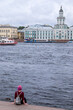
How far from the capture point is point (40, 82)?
547 inches

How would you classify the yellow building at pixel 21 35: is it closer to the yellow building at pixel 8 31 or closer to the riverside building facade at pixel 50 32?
the yellow building at pixel 8 31

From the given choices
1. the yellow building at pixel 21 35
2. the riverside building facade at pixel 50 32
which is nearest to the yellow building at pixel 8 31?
the yellow building at pixel 21 35

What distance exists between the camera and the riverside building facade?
115 metres

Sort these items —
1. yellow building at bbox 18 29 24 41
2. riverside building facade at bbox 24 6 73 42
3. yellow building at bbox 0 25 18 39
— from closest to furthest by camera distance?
riverside building facade at bbox 24 6 73 42
yellow building at bbox 0 25 18 39
yellow building at bbox 18 29 24 41

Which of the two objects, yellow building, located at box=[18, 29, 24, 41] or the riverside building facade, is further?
yellow building, located at box=[18, 29, 24, 41]

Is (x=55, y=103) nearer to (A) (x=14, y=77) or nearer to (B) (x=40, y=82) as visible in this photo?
(B) (x=40, y=82)

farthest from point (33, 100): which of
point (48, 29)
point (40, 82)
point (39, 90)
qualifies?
point (48, 29)

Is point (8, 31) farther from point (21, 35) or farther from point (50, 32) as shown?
point (50, 32)

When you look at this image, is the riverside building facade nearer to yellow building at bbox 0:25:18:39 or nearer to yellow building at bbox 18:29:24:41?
yellow building at bbox 0:25:18:39

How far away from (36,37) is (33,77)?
101 meters

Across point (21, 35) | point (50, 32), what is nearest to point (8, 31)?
point (21, 35)

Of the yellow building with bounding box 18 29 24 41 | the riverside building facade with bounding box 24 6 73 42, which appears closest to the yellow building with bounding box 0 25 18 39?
the yellow building with bounding box 18 29 24 41

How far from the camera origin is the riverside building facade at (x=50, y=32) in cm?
11531

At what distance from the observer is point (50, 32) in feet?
380
